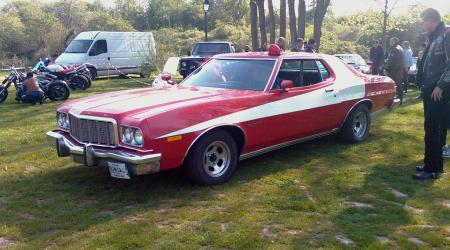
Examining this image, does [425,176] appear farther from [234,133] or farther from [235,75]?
[235,75]

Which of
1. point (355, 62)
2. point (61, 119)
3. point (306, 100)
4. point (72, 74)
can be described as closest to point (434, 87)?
point (306, 100)

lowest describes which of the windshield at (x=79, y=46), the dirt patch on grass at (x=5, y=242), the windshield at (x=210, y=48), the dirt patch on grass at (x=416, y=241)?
the dirt patch on grass at (x=416, y=241)

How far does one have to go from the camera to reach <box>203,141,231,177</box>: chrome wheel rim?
17.6ft

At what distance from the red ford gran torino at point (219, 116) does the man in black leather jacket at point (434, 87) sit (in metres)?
1.48

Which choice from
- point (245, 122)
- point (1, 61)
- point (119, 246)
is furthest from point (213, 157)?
point (1, 61)

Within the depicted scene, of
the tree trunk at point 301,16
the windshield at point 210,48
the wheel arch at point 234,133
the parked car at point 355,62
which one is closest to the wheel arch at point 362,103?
the wheel arch at point 234,133

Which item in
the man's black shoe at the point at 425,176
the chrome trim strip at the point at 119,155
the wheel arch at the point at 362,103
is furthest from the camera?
the wheel arch at the point at 362,103

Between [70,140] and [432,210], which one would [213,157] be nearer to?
[70,140]

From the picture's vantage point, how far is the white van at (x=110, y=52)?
21.1m

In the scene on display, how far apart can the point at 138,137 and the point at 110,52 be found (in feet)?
58.7

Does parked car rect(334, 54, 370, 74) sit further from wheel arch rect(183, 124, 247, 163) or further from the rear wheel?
wheel arch rect(183, 124, 247, 163)

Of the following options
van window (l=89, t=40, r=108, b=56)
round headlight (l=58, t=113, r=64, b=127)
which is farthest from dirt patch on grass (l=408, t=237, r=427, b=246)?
van window (l=89, t=40, r=108, b=56)

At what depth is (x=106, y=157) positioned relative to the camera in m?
4.82

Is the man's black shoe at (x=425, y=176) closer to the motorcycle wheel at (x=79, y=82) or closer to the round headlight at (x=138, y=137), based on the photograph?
the round headlight at (x=138, y=137)
